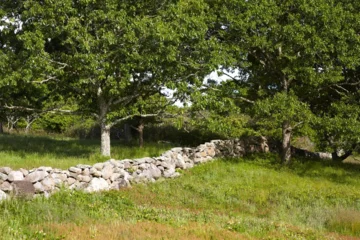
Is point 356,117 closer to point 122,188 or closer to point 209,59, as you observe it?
point 209,59

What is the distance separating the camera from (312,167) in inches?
857

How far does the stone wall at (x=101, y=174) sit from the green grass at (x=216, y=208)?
67 centimetres

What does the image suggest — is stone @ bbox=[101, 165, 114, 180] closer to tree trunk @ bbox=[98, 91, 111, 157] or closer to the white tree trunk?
tree trunk @ bbox=[98, 91, 111, 157]

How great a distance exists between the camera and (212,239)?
812 cm

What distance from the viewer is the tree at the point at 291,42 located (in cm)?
2014

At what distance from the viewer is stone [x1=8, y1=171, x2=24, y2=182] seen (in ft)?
39.7

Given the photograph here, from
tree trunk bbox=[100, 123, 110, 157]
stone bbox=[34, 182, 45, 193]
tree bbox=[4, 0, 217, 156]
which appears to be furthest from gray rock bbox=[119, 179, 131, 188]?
tree trunk bbox=[100, 123, 110, 157]

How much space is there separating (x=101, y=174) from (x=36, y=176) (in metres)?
2.54

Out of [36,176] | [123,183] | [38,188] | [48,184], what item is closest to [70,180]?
[48,184]

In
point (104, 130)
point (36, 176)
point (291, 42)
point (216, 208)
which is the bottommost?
point (216, 208)

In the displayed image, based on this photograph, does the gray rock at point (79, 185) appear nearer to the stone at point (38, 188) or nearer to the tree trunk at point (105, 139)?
the stone at point (38, 188)

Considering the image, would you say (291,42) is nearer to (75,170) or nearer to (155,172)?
(155,172)

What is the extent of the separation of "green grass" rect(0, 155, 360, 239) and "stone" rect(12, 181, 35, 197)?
3.04 ft

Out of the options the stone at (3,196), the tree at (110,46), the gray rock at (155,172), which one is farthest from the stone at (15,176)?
the gray rock at (155,172)
